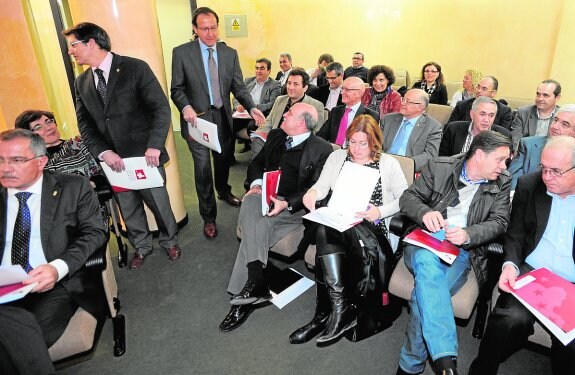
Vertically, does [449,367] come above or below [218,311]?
above

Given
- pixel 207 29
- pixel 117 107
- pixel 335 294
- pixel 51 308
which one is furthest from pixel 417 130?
pixel 51 308

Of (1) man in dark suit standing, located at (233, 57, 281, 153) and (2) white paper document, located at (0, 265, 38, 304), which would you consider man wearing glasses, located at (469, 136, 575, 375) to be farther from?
(1) man in dark suit standing, located at (233, 57, 281, 153)

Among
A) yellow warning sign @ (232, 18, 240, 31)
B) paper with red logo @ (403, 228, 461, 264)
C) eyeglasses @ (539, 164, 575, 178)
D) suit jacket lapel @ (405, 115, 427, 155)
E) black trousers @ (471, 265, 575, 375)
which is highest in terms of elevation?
yellow warning sign @ (232, 18, 240, 31)

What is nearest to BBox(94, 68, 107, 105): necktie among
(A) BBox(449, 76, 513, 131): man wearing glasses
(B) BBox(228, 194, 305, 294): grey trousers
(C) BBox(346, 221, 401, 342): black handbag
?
(B) BBox(228, 194, 305, 294): grey trousers

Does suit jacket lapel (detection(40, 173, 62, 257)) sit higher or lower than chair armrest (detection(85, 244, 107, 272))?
higher

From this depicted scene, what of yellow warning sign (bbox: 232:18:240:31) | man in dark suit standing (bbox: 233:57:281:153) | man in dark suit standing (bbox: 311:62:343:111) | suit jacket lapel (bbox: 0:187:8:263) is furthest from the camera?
yellow warning sign (bbox: 232:18:240:31)

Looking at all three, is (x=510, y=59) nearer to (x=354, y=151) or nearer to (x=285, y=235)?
(x=354, y=151)

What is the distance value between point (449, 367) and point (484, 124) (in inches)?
90.2

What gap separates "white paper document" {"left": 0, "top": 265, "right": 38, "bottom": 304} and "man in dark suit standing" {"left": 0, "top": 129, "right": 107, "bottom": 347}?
0.08 m

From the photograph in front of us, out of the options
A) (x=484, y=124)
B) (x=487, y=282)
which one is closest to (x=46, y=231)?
(x=487, y=282)

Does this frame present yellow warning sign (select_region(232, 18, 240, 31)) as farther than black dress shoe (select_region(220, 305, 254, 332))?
Yes

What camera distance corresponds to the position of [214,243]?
144 inches

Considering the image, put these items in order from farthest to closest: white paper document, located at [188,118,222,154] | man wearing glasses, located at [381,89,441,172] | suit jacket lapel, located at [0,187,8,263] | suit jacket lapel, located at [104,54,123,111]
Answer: man wearing glasses, located at [381,89,441,172] < white paper document, located at [188,118,222,154] < suit jacket lapel, located at [104,54,123,111] < suit jacket lapel, located at [0,187,8,263]

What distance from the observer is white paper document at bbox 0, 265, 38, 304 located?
1710mm
